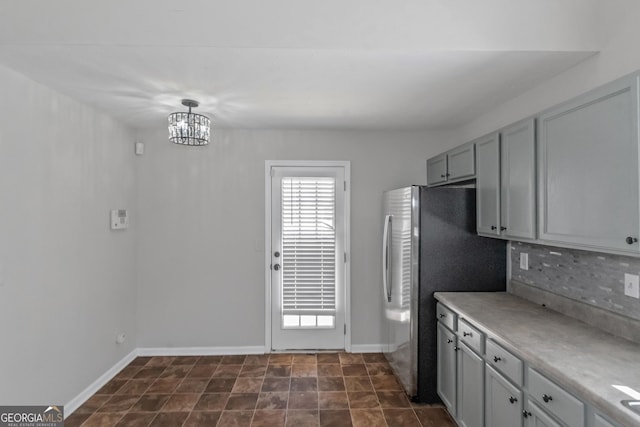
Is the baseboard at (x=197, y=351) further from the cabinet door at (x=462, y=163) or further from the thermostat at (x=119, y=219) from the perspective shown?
the cabinet door at (x=462, y=163)

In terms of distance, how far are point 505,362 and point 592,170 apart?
1022mm

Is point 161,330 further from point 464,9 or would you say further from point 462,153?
point 464,9

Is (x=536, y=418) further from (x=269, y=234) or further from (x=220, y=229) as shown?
(x=220, y=229)

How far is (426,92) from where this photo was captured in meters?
2.54

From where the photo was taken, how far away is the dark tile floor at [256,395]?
2.53 metres

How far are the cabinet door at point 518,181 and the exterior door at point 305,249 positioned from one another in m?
1.75

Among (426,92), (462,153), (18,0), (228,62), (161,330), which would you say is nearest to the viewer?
(18,0)

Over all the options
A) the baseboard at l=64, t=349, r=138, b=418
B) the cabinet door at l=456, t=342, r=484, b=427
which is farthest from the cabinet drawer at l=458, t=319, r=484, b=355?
the baseboard at l=64, t=349, r=138, b=418

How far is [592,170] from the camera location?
156cm

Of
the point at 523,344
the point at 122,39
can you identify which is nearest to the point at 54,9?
the point at 122,39

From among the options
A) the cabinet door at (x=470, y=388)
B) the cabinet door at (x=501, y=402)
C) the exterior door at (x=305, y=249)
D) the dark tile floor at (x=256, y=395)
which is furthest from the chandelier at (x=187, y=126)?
the cabinet door at (x=501, y=402)

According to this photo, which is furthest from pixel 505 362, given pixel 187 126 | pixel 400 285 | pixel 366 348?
pixel 187 126

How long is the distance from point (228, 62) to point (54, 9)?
0.91m

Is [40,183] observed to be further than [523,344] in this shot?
Yes
